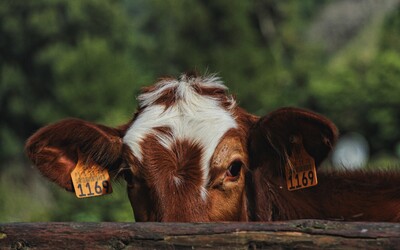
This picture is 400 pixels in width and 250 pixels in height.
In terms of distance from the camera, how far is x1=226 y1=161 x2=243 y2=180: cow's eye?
5.57 metres

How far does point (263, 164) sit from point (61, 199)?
24.5 feet

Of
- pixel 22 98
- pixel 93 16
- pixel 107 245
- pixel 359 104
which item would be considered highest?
pixel 93 16

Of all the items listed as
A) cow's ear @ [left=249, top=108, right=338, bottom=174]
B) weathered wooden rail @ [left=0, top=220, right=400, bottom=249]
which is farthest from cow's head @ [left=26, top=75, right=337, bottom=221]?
weathered wooden rail @ [left=0, top=220, right=400, bottom=249]

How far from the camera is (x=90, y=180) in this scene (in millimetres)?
6129

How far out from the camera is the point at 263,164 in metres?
5.87

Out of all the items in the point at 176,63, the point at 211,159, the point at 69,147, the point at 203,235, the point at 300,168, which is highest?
the point at 176,63

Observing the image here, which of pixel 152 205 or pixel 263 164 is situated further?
pixel 263 164

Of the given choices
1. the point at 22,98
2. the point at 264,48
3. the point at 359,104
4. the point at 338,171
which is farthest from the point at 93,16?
the point at 338,171

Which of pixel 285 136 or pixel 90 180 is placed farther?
pixel 90 180

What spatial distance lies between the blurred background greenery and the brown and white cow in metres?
22.0

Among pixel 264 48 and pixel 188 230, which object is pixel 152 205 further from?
pixel 264 48

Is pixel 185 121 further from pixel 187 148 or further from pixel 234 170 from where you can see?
pixel 234 170

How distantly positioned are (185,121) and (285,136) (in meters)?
0.61

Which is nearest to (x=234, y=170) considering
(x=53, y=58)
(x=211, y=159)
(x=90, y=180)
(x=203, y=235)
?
(x=211, y=159)
